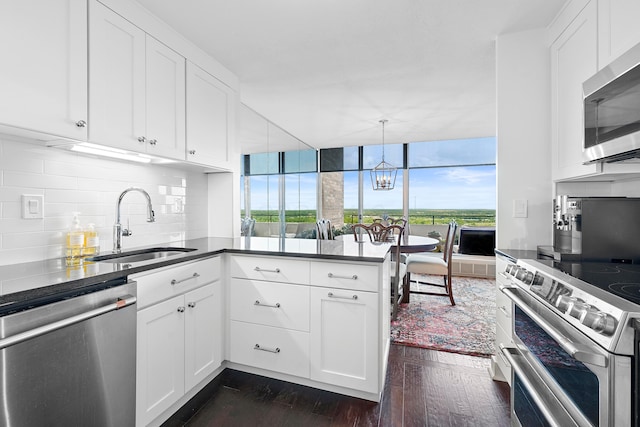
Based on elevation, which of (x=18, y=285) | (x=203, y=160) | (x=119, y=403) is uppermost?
(x=203, y=160)

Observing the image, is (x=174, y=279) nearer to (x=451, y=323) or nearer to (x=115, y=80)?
(x=115, y=80)

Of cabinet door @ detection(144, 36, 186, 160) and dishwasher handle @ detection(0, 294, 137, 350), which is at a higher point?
cabinet door @ detection(144, 36, 186, 160)

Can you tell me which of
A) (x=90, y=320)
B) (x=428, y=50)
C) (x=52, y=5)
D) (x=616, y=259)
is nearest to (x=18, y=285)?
(x=90, y=320)

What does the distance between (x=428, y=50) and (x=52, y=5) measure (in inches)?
92.1

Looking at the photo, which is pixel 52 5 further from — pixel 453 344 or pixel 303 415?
pixel 453 344

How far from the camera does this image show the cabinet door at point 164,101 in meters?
1.87

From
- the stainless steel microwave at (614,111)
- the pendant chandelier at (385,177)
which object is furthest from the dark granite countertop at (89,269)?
the pendant chandelier at (385,177)

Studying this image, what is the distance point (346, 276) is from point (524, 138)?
1.62 metres

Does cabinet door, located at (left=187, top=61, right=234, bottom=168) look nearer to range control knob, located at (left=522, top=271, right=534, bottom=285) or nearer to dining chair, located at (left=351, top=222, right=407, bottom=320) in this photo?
dining chair, located at (left=351, top=222, right=407, bottom=320)

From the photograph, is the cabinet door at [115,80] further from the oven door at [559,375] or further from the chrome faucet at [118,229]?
the oven door at [559,375]

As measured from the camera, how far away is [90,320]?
1223mm

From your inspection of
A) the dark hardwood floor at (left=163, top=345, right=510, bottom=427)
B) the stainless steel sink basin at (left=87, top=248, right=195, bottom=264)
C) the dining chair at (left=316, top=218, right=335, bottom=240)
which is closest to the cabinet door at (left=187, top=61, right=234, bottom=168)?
the stainless steel sink basin at (left=87, top=248, right=195, bottom=264)

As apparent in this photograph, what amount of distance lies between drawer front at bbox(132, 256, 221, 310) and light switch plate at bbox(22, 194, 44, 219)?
65cm

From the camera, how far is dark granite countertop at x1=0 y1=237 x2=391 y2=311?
1.06m
